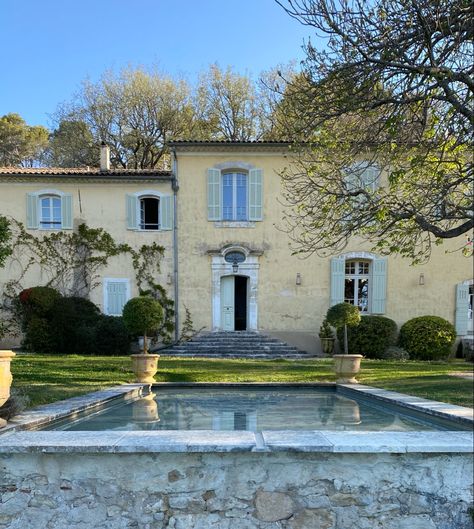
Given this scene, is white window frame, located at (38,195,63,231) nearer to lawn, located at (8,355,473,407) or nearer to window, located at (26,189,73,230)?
window, located at (26,189,73,230)

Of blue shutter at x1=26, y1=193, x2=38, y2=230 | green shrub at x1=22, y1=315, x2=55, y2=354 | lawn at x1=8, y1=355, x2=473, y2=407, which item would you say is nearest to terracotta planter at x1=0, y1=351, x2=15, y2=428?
lawn at x1=8, y1=355, x2=473, y2=407

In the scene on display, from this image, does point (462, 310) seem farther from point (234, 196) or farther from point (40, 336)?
point (40, 336)

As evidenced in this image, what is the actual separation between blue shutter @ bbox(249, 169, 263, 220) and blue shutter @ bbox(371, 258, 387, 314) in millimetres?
4153

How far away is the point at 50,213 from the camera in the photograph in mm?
13125

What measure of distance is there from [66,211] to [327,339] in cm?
931

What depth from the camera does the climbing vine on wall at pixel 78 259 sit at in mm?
12898

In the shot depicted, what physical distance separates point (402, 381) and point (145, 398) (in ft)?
14.7

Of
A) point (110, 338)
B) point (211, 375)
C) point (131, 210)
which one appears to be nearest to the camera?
point (211, 375)

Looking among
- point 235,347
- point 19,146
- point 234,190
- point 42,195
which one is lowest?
point 235,347

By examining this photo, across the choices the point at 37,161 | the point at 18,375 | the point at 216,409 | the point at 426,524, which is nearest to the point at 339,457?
the point at 426,524

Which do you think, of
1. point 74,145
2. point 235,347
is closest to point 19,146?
point 74,145

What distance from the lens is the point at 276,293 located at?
1310 cm

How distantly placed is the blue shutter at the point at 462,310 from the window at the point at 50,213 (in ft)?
43.7

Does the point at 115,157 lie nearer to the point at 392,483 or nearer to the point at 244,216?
the point at 244,216
